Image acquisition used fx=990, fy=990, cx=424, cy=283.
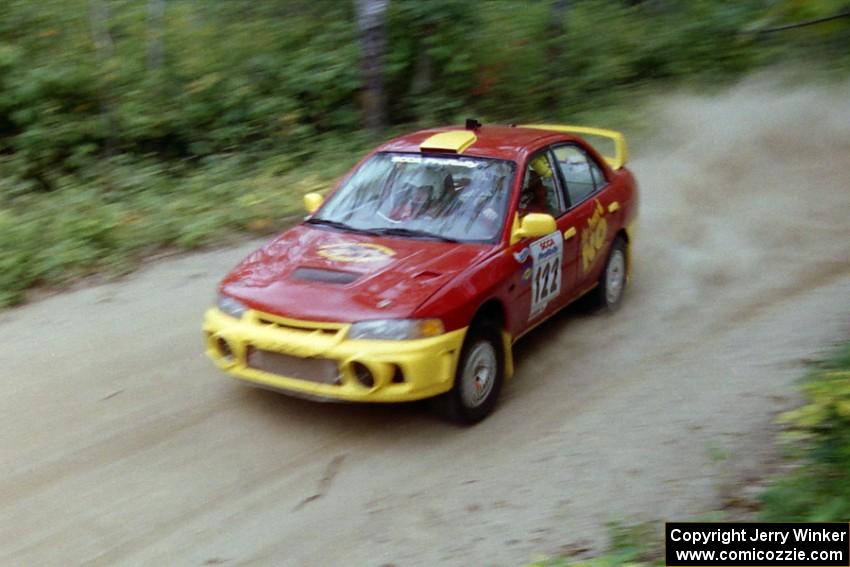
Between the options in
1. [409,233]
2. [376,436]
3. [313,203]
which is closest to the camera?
[376,436]

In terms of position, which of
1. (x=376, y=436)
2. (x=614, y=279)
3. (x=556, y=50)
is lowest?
(x=614, y=279)

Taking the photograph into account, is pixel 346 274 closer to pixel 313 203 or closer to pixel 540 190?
pixel 313 203

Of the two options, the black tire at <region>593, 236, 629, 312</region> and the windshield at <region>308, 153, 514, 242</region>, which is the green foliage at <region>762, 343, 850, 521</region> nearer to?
the windshield at <region>308, 153, 514, 242</region>

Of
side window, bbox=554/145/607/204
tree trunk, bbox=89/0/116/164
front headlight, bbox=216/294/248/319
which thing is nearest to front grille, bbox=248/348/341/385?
front headlight, bbox=216/294/248/319

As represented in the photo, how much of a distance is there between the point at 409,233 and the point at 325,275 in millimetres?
846

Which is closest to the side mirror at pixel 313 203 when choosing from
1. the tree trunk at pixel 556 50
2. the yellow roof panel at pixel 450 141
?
the yellow roof panel at pixel 450 141

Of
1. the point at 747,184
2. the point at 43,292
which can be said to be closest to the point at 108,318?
the point at 43,292

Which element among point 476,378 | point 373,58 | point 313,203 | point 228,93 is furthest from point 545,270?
point 228,93

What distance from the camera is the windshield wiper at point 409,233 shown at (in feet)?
21.9

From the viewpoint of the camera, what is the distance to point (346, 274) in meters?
6.16

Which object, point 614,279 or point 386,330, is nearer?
point 386,330

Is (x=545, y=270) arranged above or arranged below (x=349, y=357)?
below

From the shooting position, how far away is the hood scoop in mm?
6090

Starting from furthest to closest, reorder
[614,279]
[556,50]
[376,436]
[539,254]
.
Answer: [556,50] → [614,279] → [539,254] → [376,436]
